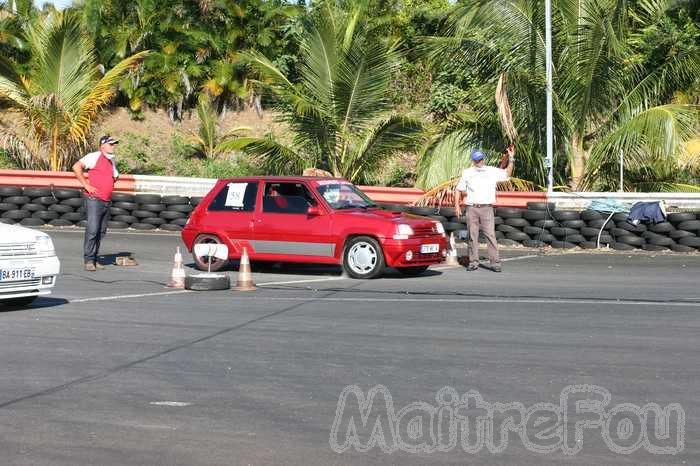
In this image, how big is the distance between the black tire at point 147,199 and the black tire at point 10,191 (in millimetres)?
2567

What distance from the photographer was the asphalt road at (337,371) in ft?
20.5

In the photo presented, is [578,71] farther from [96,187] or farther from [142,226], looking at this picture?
[96,187]

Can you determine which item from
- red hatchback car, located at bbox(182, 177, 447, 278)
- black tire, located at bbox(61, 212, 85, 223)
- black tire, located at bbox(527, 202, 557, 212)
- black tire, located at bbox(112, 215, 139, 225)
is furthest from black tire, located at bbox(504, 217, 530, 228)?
black tire, located at bbox(61, 212, 85, 223)

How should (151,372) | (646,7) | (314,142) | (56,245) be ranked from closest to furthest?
(151,372) → (56,245) → (314,142) → (646,7)

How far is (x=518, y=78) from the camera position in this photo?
2542cm

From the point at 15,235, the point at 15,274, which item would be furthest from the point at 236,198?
the point at 15,274

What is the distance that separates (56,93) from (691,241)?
1708 cm

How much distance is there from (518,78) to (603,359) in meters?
17.1

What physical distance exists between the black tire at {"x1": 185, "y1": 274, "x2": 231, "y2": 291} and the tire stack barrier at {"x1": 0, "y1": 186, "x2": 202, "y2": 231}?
991cm

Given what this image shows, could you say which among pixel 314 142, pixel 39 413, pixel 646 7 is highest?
pixel 646 7

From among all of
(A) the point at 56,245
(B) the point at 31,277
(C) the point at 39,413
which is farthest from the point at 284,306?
(A) the point at 56,245

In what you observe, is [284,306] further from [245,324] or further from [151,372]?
[151,372]

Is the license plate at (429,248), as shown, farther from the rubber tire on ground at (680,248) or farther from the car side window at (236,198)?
the rubber tire on ground at (680,248)

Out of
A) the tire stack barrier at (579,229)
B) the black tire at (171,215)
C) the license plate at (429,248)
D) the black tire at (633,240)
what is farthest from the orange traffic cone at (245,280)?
the black tire at (171,215)
